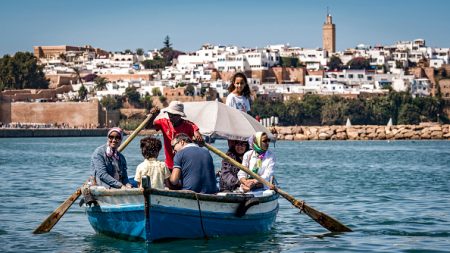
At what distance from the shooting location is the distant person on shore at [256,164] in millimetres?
14117

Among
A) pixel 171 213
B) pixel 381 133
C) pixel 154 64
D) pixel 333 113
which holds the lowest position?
pixel 381 133

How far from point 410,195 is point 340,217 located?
5.51m

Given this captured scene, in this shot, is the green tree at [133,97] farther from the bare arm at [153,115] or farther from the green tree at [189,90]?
the bare arm at [153,115]

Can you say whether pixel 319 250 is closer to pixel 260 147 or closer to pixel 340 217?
pixel 260 147

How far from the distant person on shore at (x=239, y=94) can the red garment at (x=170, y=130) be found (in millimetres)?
1433

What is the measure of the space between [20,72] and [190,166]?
118372 mm

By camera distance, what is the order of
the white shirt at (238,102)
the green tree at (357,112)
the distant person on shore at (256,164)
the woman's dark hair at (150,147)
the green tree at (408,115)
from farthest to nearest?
the green tree at (357,112) < the green tree at (408,115) < the white shirt at (238,102) < the distant person on shore at (256,164) < the woman's dark hair at (150,147)

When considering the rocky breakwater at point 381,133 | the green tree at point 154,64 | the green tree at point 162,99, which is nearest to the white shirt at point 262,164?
the rocky breakwater at point 381,133

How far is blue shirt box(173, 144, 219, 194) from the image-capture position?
12.9m

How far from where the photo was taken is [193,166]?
12.9 meters

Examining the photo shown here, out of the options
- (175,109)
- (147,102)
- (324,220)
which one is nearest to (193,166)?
(175,109)

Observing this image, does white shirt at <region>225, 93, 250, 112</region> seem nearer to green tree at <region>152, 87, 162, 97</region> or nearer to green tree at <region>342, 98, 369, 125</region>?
green tree at <region>342, 98, 369, 125</region>

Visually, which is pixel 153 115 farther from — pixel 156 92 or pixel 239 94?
pixel 156 92

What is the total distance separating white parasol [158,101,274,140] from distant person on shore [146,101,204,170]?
0.84 meters
